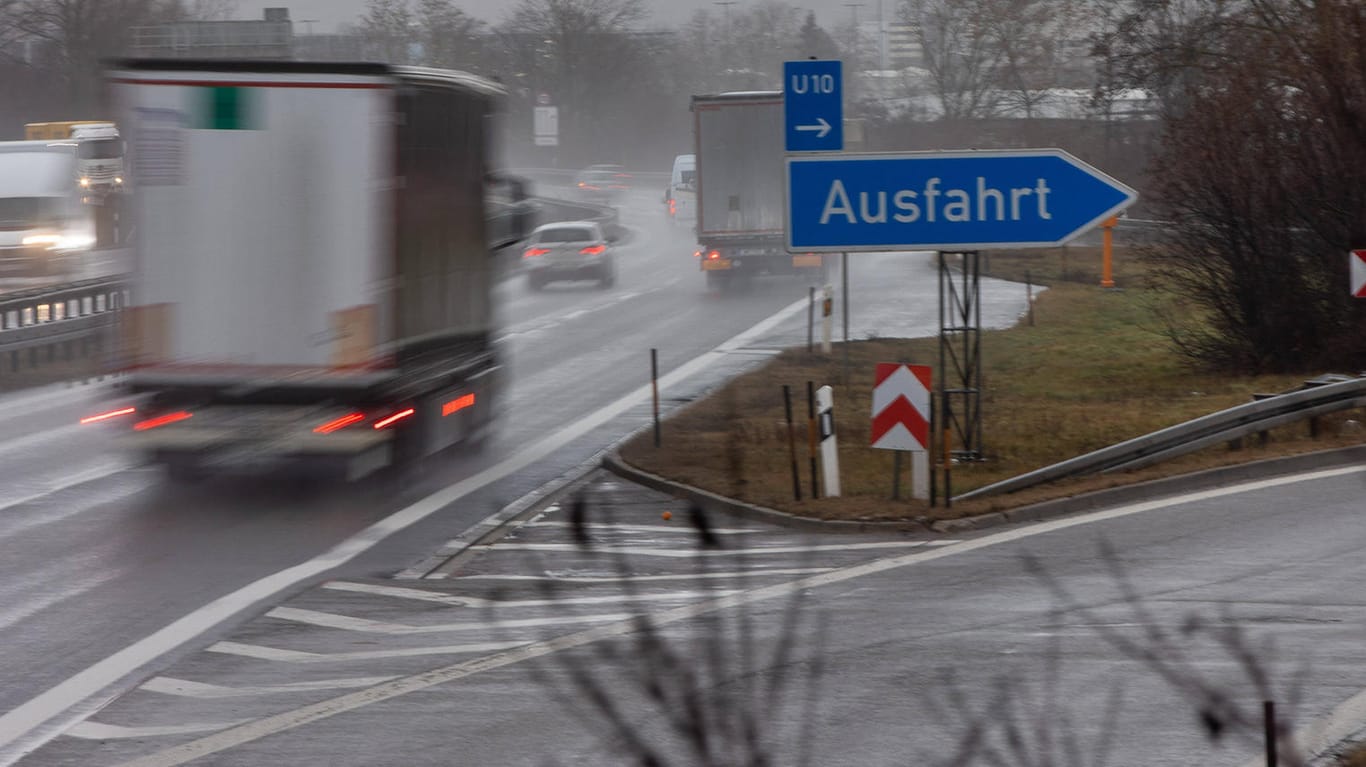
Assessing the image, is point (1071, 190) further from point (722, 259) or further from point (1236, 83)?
point (722, 259)

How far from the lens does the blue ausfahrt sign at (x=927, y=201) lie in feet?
47.5

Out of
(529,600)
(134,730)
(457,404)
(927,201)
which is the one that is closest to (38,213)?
(457,404)

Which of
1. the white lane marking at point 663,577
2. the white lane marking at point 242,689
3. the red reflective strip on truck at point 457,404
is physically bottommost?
the white lane marking at point 663,577

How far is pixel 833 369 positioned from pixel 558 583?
45.5 feet

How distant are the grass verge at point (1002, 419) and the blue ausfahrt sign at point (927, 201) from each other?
215cm

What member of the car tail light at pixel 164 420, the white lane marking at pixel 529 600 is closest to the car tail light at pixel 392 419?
the car tail light at pixel 164 420

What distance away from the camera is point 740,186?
137ft

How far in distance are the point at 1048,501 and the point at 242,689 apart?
7388 millimetres

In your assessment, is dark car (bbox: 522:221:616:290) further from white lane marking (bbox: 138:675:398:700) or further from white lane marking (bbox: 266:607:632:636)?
white lane marking (bbox: 138:675:398:700)

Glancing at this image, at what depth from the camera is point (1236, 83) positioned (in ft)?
75.6

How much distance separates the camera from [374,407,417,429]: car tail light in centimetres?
1420

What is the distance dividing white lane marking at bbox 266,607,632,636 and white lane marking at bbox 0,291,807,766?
0.56 m

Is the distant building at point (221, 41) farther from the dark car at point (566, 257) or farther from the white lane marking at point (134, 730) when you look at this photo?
the dark car at point (566, 257)

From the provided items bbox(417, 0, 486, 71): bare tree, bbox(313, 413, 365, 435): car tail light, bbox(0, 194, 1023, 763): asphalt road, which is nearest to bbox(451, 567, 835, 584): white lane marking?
bbox(0, 194, 1023, 763): asphalt road
